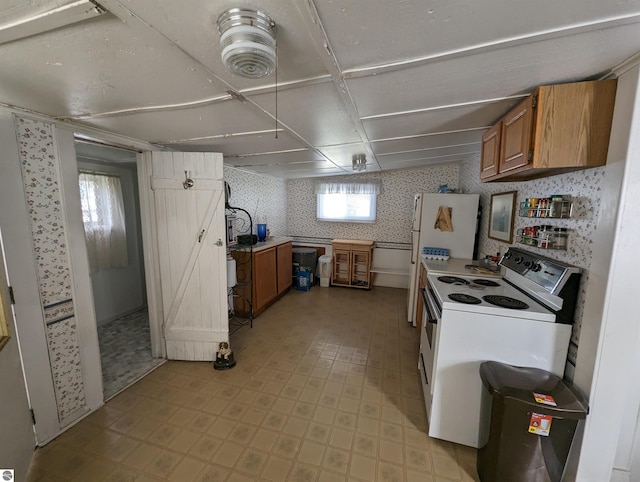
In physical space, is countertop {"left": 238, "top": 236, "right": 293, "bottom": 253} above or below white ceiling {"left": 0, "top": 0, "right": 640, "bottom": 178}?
below

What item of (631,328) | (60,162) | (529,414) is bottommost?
(529,414)

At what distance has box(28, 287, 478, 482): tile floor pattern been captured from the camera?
60.1 inches

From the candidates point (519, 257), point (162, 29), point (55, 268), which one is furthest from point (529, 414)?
point (55, 268)

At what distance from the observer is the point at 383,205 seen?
493 cm

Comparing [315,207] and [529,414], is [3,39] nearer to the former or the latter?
[529,414]

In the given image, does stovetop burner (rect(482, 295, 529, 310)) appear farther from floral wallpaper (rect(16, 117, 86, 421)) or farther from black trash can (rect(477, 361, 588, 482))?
floral wallpaper (rect(16, 117, 86, 421))

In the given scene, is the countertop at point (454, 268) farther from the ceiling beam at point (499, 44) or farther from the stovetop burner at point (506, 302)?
the ceiling beam at point (499, 44)

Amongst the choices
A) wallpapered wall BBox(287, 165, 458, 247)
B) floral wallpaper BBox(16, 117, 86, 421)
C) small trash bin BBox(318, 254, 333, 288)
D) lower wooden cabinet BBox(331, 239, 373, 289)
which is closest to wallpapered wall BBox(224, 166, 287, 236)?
wallpapered wall BBox(287, 165, 458, 247)

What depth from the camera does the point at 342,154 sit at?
2889 mm

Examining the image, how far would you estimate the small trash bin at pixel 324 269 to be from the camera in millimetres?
4773

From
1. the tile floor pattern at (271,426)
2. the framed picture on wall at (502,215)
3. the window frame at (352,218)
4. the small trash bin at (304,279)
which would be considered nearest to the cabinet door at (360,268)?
the window frame at (352,218)

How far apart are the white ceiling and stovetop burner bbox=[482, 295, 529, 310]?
3.99 feet

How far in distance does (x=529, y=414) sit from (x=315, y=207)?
451 centimetres

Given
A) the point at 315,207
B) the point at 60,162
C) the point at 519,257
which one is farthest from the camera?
the point at 315,207
